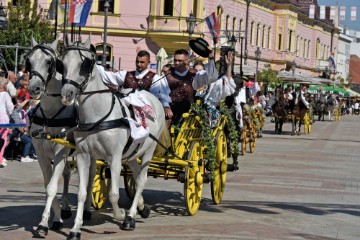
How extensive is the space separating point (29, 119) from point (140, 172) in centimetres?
149

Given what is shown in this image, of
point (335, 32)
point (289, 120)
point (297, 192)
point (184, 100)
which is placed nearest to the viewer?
point (184, 100)

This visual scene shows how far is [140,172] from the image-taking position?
12070 millimetres

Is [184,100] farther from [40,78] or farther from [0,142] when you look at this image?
[0,142]

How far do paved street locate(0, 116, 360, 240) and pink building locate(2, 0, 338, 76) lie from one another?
644 inches

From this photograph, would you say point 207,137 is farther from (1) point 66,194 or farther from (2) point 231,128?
(1) point 66,194

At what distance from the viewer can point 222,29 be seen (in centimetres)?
6769

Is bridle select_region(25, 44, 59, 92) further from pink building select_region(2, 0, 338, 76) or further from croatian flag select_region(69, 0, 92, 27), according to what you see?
pink building select_region(2, 0, 338, 76)

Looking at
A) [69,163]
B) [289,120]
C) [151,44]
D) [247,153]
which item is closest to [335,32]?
[151,44]

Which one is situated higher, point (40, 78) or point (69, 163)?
point (40, 78)

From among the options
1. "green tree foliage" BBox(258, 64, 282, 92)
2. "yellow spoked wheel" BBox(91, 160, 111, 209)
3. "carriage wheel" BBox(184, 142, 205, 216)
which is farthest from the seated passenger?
"green tree foliage" BBox(258, 64, 282, 92)

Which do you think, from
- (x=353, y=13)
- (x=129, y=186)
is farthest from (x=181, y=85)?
(x=353, y=13)

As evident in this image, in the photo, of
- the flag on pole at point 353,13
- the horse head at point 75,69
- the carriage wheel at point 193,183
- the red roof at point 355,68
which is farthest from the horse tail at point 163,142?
the red roof at point 355,68

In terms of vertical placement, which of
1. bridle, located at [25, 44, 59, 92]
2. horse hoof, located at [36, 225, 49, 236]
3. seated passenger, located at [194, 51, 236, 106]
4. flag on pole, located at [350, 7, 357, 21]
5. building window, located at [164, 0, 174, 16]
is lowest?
horse hoof, located at [36, 225, 49, 236]

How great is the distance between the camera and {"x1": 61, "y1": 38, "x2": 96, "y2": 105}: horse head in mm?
10477
